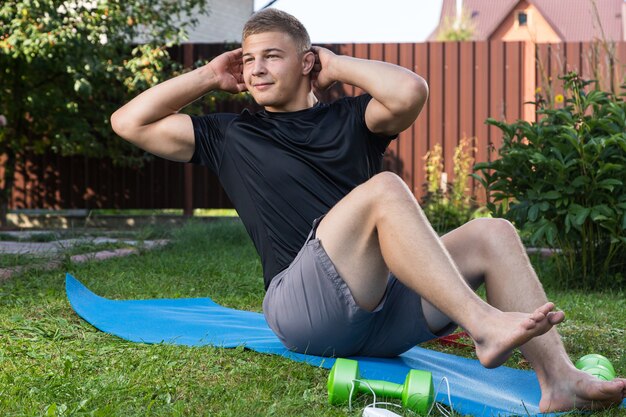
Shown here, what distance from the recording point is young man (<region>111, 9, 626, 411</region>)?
2082 millimetres

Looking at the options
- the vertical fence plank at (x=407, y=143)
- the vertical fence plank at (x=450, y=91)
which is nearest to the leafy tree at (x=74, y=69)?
the vertical fence plank at (x=407, y=143)

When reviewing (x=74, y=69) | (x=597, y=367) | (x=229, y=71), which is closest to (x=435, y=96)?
(x=74, y=69)

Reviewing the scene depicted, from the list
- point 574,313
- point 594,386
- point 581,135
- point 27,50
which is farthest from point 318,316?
point 27,50

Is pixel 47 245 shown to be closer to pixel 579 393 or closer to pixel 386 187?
pixel 386 187

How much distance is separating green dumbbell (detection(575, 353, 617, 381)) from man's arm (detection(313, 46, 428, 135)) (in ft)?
2.93

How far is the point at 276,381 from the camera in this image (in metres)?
2.32

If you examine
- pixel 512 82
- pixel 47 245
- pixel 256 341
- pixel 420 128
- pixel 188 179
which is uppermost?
pixel 512 82

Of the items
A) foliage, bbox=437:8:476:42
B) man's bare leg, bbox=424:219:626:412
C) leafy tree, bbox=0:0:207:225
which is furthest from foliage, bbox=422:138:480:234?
foliage, bbox=437:8:476:42

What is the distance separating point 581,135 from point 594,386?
7.74 ft

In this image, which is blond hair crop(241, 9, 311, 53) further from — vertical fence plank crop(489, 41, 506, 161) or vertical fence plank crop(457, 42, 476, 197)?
vertical fence plank crop(489, 41, 506, 161)

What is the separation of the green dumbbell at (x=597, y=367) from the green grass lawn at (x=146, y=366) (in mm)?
209

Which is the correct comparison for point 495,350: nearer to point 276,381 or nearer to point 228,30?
point 276,381

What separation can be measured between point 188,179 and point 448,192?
2.97m

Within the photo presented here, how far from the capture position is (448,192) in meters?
7.84
